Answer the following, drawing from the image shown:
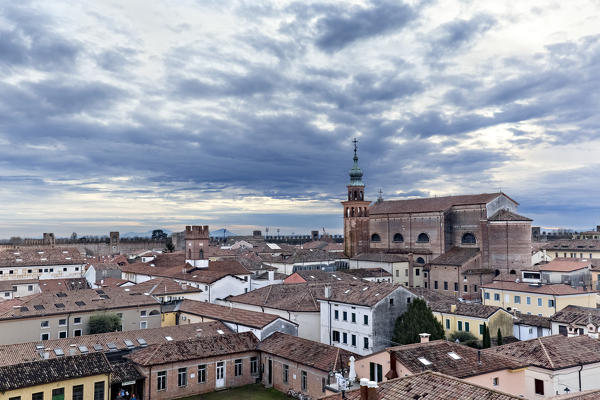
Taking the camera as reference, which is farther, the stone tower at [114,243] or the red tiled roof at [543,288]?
the stone tower at [114,243]

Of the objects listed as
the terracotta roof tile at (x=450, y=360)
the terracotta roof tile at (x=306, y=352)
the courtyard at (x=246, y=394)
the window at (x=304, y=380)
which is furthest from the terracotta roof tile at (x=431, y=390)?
the courtyard at (x=246, y=394)

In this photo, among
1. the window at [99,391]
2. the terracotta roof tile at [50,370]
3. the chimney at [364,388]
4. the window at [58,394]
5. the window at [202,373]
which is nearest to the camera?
the chimney at [364,388]

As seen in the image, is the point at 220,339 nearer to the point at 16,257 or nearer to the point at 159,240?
the point at 16,257

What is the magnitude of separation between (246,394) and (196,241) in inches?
1743

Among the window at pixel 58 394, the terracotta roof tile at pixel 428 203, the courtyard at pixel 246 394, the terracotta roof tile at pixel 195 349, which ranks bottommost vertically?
the courtyard at pixel 246 394

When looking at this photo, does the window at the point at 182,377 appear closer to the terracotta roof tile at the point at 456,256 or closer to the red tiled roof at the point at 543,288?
the red tiled roof at the point at 543,288

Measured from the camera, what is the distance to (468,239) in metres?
74.4

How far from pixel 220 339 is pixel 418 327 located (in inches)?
573

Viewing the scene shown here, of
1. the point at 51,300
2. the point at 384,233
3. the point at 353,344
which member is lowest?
the point at 353,344

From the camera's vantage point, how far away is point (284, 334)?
3650 cm

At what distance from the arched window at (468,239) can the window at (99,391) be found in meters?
58.7

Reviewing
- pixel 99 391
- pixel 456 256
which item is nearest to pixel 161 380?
pixel 99 391

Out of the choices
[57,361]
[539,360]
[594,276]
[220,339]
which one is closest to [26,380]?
[57,361]

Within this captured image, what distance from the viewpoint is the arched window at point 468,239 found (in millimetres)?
73375
